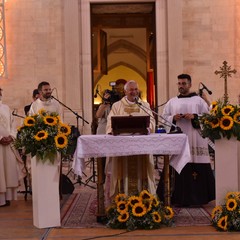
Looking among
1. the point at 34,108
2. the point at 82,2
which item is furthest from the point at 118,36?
the point at 34,108

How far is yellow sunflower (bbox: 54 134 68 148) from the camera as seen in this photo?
6121mm

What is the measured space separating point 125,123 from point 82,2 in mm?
7695

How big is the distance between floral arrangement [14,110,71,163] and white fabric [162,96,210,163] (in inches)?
83.7

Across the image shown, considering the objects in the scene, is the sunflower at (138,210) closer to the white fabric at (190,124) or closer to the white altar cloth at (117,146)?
the white altar cloth at (117,146)

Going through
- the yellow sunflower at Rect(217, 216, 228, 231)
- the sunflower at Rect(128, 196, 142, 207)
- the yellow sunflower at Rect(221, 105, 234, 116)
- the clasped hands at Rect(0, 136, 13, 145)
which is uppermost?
the yellow sunflower at Rect(221, 105, 234, 116)

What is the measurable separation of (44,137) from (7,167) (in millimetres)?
2253

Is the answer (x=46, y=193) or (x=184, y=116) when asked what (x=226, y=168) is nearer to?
(x=184, y=116)

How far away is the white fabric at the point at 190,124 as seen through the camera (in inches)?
298

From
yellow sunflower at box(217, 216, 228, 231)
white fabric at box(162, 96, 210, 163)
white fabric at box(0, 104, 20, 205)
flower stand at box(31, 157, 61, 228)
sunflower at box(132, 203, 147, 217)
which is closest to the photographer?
yellow sunflower at box(217, 216, 228, 231)

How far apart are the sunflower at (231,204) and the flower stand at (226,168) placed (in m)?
0.27

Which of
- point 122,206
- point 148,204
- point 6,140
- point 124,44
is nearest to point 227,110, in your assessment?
point 148,204

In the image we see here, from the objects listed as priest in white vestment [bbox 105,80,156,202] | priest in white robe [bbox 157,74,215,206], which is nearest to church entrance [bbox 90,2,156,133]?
priest in white robe [bbox 157,74,215,206]

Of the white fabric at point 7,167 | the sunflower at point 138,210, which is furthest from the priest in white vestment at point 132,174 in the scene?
the white fabric at point 7,167

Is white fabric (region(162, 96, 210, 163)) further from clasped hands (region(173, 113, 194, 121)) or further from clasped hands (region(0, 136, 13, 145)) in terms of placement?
clasped hands (region(0, 136, 13, 145))
